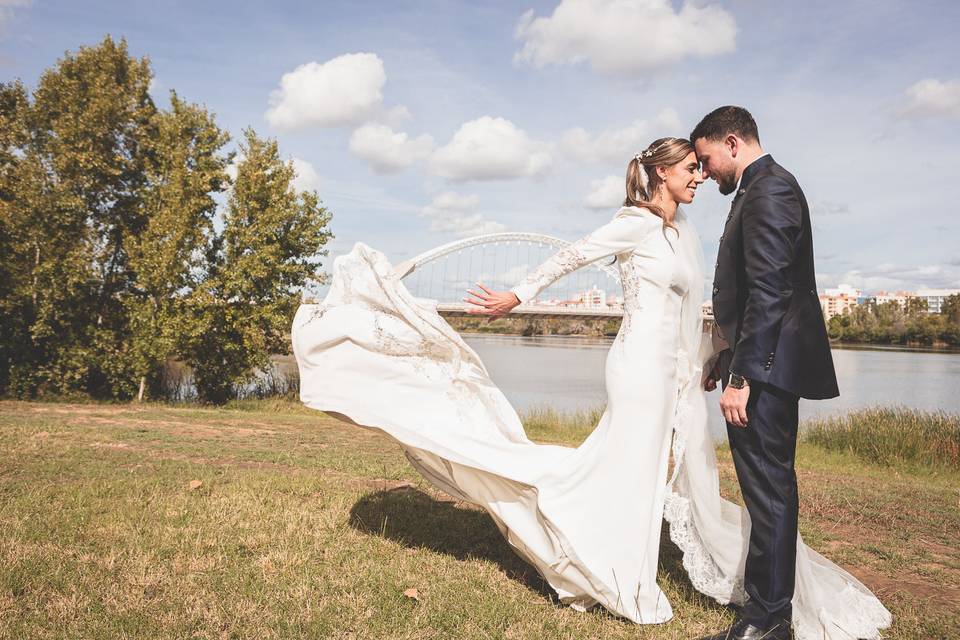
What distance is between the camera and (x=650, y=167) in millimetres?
2969

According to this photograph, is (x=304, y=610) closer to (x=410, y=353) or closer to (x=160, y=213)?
(x=410, y=353)

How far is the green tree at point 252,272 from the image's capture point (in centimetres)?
1492

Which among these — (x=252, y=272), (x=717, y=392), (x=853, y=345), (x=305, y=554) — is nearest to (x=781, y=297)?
(x=305, y=554)

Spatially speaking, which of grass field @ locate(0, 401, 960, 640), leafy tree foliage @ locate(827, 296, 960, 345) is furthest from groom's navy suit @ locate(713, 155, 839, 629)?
leafy tree foliage @ locate(827, 296, 960, 345)

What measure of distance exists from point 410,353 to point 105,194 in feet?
49.0

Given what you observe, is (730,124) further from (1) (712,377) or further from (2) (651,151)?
(1) (712,377)

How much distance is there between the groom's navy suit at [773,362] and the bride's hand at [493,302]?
94 cm

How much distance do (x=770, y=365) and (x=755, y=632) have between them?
3.39ft

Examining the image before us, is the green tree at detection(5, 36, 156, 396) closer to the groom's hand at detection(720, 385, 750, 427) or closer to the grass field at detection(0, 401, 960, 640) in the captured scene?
the grass field at detection(0, 401, 960, 640)

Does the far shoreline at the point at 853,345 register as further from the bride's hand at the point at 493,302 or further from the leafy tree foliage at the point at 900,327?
the bride's hand at the point at 493,302

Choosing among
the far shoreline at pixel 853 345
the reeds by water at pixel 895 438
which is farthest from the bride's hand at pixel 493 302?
the far shoreline at pixel 853 345

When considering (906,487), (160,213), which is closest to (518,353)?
(160,213)

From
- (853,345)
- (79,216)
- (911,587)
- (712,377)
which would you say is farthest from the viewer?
(853,345)

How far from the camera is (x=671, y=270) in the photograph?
281 cm
